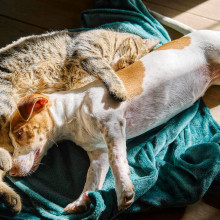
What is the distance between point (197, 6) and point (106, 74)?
1.39 m

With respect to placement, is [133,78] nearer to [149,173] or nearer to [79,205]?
[149,173]

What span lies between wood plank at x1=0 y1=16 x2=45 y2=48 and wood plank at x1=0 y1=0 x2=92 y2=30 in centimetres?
6

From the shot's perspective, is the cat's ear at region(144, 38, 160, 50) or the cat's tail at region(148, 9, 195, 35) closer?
the cat's ear at region(144, 38, 160, 50)

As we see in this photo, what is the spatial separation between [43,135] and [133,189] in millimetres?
632

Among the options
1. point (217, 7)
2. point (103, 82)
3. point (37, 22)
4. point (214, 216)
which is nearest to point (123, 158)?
point (103, 82)

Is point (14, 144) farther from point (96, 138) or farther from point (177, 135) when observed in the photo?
point (177, 135)

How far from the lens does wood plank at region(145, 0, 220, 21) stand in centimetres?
259

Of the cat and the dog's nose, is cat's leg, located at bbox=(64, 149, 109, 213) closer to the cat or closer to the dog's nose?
the dog's nose

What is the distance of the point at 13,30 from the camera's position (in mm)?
2559

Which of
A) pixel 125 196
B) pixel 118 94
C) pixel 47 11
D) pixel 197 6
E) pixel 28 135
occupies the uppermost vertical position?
pixel 47 11

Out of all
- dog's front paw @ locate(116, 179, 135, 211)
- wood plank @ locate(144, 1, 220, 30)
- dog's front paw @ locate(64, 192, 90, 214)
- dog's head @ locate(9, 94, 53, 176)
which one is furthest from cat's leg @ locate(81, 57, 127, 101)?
wood plank @ locate(144, 1, 220, 30)

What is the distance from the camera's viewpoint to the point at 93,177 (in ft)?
5.84

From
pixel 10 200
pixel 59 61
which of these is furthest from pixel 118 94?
pixel 10 200

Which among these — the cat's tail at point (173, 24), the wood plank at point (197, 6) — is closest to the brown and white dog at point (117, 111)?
the cat's tail at point (173, 24)
